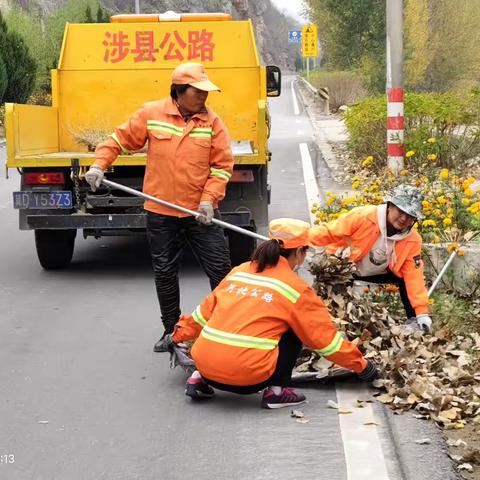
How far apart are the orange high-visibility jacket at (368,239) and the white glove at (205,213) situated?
67cm

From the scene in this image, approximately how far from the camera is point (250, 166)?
9.66 m

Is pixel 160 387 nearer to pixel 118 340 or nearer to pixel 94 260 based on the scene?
pixel 118 340

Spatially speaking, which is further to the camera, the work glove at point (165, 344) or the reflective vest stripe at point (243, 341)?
the work glove at point (165, 344)

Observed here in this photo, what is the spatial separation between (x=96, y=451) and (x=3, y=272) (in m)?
5.34

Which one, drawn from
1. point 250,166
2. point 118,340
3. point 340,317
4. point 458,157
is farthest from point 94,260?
point 458,157

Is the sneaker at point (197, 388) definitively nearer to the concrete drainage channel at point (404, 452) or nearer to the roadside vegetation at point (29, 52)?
the concrete drainage channel at point (404, 452)

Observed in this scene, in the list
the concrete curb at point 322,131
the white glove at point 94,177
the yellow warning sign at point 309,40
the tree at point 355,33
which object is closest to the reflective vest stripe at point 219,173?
the white glove at point 94,177

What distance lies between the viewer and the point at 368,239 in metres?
6.84

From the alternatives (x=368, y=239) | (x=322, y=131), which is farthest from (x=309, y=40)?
(x=368, y=239)

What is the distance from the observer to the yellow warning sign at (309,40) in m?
47.1

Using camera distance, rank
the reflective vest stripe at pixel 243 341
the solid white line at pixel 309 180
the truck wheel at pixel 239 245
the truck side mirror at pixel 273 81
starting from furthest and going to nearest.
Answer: the solid white line at pixel 309 180 < the truck side mirror at pixel 273 81 < the truck wheel at pixel 239 245 < the reflective vest stripe at pixel 243 341

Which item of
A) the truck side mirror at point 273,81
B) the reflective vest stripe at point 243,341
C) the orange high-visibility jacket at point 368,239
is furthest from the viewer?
the truck side mirror at point 273,81

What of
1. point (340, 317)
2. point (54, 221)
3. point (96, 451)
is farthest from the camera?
point (54, 221)

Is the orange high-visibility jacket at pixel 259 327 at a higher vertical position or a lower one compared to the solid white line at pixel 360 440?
higher
